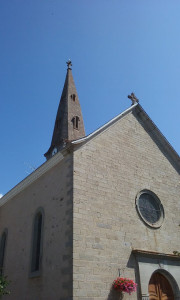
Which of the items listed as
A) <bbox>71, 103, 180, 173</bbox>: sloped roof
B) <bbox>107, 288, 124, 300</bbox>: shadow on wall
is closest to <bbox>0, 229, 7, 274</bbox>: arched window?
<bbox>107, 288, 124, 300</bbox>: shadow on wall

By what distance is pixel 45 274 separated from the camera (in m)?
8.48

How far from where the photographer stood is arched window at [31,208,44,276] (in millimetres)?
9250

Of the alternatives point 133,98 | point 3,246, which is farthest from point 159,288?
point 133,98

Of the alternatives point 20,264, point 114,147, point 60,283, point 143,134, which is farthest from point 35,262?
point 143,134

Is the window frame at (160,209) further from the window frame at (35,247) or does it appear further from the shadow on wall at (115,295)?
the window frame at (35,247)

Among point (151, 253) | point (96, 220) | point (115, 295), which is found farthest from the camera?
point (151, 253)

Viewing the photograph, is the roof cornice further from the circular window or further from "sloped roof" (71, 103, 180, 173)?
"sloped roof" (71, 103, 180, 173)

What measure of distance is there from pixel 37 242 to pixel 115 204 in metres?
3.21

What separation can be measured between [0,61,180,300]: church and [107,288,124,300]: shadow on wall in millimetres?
25

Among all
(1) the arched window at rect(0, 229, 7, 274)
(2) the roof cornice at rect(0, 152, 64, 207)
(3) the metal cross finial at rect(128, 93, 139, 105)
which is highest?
(3) the metal cross finial at rect(128, 93, 139, 105)

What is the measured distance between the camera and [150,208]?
35.3 feet

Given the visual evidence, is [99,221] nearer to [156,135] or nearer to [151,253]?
[151,253]

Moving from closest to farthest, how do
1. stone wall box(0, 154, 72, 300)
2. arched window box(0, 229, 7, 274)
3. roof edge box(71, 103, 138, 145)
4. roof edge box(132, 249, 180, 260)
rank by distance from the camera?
stone wall box(0, 154, 72, 300) < roof edge box(132, 249, 180, 260) < roof edge box(71, 103, 138, 145) < arched window box(0, 229, 7, 274)

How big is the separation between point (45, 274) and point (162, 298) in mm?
3948
